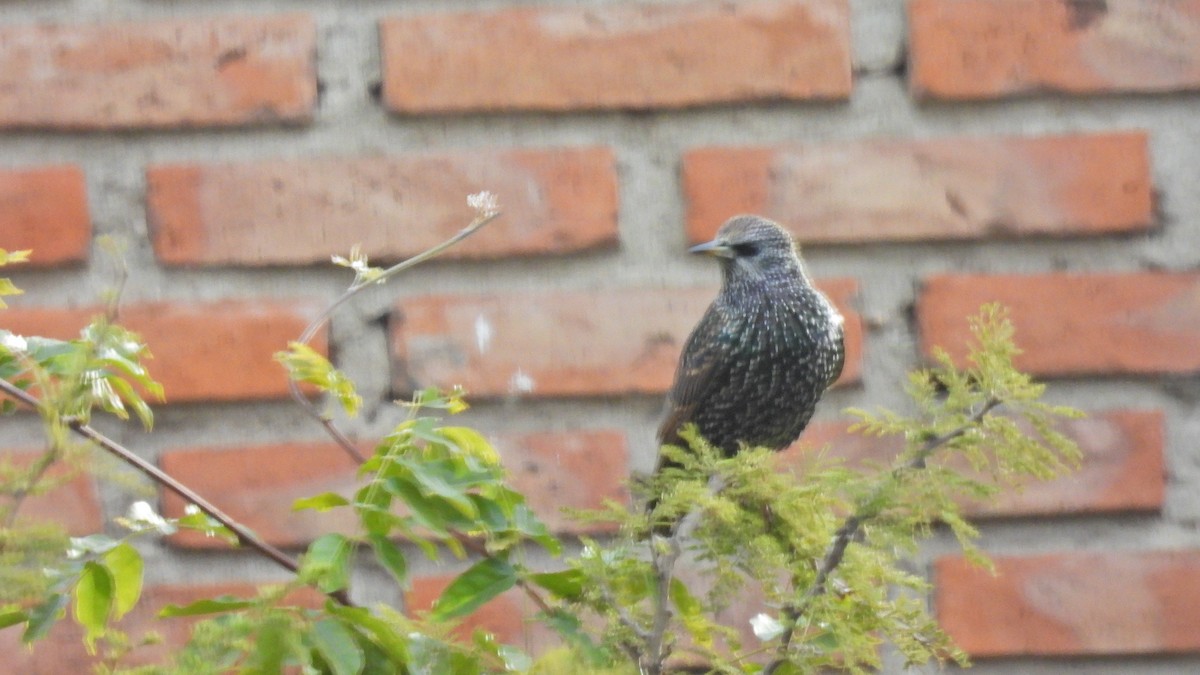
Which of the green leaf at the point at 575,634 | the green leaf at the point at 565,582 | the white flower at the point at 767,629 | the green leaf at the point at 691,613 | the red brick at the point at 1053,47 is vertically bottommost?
the white flower at the point at 767,629

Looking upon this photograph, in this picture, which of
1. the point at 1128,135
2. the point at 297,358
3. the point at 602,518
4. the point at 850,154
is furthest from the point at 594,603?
the point at 1128,135

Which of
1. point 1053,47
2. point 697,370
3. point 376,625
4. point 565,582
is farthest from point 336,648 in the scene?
point 1053,47

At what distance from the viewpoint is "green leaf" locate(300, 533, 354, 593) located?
1.67 feet

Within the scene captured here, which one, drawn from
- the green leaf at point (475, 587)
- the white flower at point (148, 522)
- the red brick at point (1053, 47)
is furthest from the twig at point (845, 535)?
the red brick at point (1053, 47)

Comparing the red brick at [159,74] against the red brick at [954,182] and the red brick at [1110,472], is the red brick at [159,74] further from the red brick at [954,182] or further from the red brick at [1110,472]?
the red brick at [1110,472]

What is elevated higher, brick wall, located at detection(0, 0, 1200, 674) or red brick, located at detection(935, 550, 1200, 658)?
brick wall, located at detection(0, 0, 1200, 674)

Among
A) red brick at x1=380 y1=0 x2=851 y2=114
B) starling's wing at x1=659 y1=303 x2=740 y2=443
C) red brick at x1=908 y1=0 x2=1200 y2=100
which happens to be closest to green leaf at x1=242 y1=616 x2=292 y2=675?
starling's wing at x1=659 y1=303 x2=740 y2=443

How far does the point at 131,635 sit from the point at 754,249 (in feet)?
1.87

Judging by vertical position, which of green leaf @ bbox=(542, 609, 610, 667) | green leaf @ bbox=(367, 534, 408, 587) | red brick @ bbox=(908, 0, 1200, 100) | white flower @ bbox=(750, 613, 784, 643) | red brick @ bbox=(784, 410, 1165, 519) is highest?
red brick @ bbox=(908, 0, 1200, 100)

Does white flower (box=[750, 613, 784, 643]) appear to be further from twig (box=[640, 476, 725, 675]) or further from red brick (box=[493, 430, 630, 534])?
red brick (box=[493, 430, 630, 534])

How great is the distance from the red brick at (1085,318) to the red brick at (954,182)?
4 cm

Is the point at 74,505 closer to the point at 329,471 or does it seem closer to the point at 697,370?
the point at 329,471

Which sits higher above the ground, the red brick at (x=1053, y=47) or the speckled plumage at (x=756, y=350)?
the red brick at (x=1053, y=47)

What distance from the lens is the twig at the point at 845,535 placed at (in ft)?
1.63
